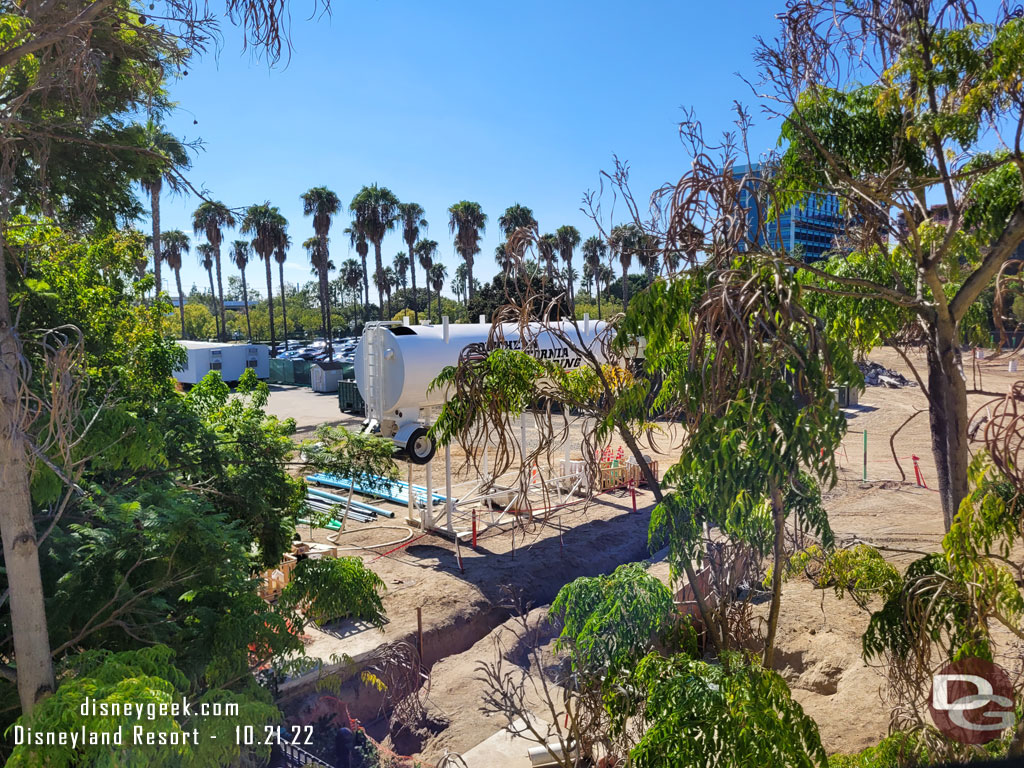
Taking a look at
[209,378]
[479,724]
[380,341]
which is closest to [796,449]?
[479,724]

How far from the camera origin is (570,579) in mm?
12898

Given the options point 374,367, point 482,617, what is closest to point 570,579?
point 482,617

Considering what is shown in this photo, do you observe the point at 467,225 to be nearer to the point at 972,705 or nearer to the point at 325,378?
the point at 325,378

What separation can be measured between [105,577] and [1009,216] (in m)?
8.63

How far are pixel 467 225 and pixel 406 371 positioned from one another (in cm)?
3917

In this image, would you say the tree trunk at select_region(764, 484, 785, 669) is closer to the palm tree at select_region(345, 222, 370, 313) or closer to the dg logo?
the dg logo

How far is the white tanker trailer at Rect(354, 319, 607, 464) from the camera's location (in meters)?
18.0

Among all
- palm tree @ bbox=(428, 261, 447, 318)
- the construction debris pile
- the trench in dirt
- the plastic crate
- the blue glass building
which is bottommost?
the trench in dirt

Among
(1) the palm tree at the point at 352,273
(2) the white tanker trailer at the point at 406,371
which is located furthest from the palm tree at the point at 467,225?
(2) the white tanker trailer at the point at 406,371

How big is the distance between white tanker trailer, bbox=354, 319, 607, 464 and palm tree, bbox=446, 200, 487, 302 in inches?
1397

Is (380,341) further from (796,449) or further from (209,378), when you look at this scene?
(796,449)

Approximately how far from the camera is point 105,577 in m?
5.72

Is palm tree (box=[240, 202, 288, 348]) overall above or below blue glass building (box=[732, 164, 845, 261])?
above

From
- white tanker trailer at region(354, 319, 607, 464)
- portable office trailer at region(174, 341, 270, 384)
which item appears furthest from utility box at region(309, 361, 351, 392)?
white tanker trailer at region(354, 319, 607, 464)
